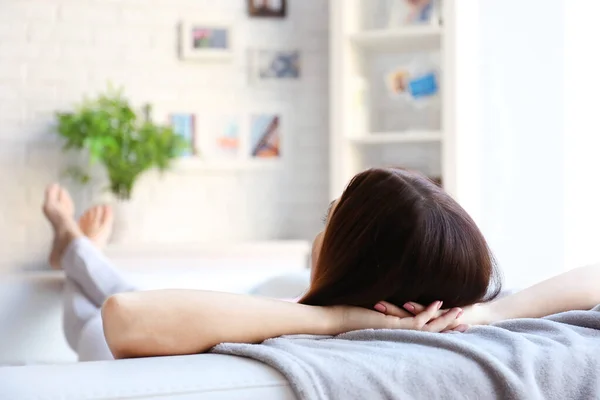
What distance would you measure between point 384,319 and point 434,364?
0.19 m

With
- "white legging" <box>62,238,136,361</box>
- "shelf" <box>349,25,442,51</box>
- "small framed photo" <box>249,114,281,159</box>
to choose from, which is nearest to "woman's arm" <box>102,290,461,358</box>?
"white legging" <box>62,238,136,361</box>

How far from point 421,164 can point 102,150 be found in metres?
1.48

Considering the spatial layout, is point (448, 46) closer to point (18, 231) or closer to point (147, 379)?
point (18, 231)

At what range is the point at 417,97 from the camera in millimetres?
3963

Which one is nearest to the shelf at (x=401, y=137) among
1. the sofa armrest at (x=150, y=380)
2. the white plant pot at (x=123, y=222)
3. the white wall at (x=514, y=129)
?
the white wall at (x=514, y=129)

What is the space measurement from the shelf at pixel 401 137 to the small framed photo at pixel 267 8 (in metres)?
0.81

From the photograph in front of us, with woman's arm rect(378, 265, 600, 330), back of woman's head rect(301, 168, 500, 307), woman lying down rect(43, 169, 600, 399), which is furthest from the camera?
woman's arm rect(378, 265, 600, 330)

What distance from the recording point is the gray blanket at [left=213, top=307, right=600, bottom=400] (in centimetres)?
102

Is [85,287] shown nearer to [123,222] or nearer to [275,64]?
[123,222]

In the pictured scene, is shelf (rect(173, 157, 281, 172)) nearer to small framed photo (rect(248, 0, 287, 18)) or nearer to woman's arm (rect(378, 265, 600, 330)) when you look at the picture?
small framed photo (rect(248, 0, 287, 18))

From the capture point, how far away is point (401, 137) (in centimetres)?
383

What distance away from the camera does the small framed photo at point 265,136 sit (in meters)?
4.25

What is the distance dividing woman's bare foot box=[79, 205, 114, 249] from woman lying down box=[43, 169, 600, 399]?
2.30 m

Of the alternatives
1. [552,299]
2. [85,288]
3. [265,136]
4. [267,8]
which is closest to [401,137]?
[265,136]
